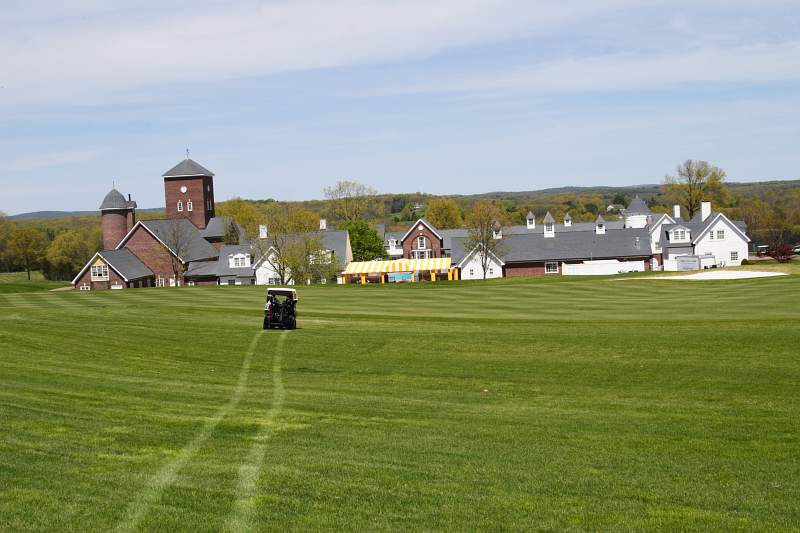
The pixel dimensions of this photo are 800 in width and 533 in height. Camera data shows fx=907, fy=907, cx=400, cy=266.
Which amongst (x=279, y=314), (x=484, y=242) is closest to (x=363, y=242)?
(x=484, y=242)

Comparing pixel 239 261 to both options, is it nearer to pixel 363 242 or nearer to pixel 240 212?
pixel 363 242

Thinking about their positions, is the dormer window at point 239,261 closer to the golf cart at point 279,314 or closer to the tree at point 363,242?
the tree at point 363,242

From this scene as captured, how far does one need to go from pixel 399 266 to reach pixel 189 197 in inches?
1429

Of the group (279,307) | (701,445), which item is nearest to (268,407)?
(701,445)

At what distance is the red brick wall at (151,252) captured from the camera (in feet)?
362

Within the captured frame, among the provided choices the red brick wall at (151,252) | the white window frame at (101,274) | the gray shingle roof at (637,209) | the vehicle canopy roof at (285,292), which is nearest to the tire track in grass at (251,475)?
the vehicle canopy roof at (285,292)

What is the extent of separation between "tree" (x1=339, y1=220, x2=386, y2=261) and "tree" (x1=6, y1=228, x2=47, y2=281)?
2326 inches

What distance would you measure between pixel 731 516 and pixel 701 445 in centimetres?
444

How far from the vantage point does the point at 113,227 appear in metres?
118

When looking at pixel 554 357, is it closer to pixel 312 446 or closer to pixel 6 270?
pixel 312 446

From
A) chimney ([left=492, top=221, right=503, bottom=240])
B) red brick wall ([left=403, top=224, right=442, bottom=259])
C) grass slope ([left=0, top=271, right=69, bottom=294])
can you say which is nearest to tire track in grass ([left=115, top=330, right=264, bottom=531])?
grass slope ([left=0, top=271, right=69, bottom=294])

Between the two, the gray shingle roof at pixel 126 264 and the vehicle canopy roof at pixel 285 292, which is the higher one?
the gray shingle roof at pixel 126 264

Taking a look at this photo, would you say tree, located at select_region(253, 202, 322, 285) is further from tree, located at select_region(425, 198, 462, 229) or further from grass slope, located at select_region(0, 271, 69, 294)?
tree, located at select_region(425, 198, 462, 229)

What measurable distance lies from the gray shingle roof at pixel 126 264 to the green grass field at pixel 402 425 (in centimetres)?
6792
